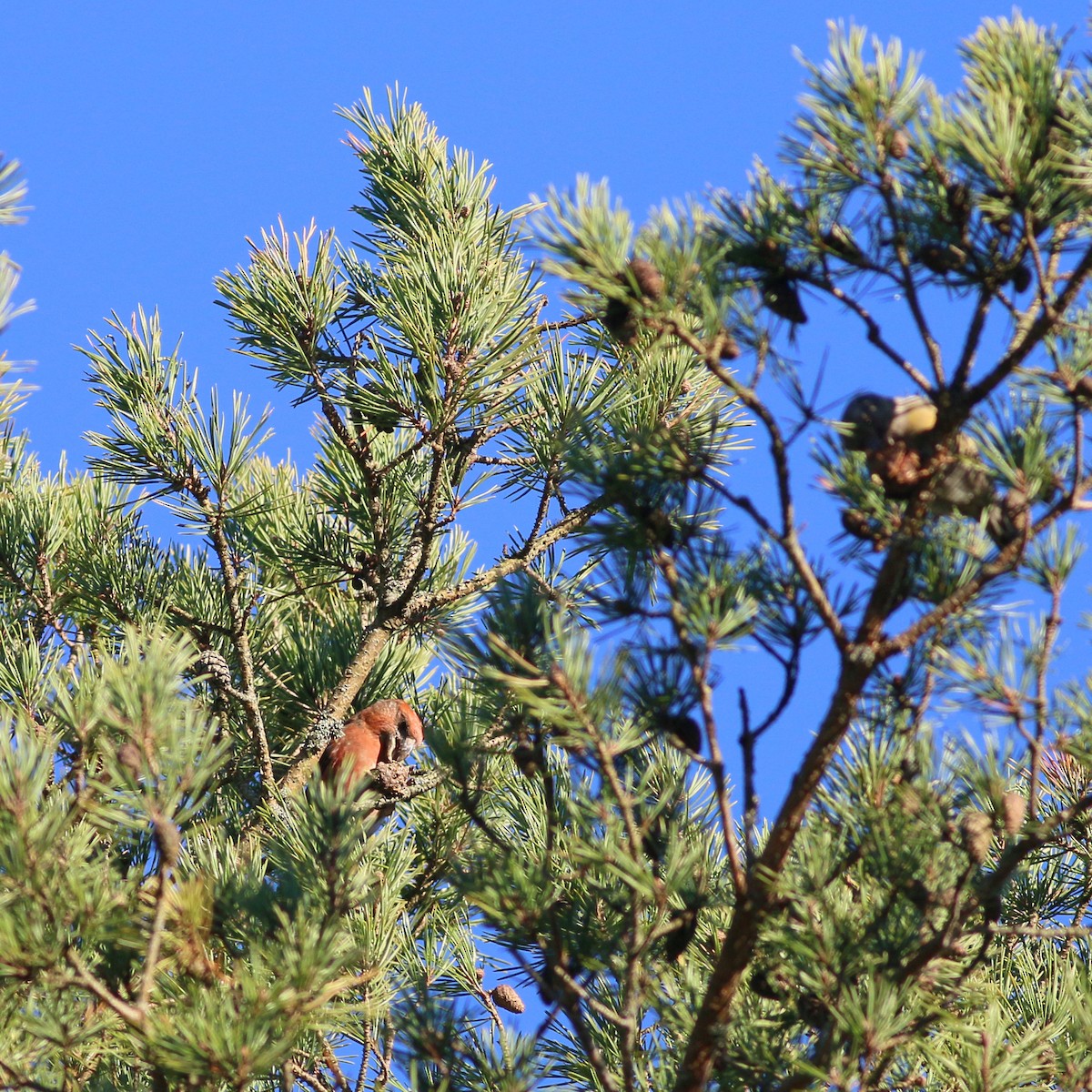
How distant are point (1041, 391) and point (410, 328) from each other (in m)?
1.04

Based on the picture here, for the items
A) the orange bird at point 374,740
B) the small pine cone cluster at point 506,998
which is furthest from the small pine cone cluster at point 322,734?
the small pine cone cluster at point 506,998

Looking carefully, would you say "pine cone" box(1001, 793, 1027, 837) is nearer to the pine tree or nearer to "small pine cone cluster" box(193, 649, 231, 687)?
the pine tree

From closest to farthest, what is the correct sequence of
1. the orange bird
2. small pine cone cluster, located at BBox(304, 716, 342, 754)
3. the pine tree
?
1. the pine tree
2. the orange bird
3. small pine cone cluster, located at BBox(304, 716, 342, 754)

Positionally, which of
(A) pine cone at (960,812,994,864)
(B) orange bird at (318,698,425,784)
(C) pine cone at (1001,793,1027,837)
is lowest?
(A) pine cone at (960,812,994,864)

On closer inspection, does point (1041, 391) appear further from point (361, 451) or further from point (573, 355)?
point (361, 451)

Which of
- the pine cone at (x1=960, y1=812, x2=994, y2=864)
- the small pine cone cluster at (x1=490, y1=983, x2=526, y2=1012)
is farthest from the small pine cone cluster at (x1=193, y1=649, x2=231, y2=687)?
the pine cone at (x1=960, y1=812, x2=994, y2=864)

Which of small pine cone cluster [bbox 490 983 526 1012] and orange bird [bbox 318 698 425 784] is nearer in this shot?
orange bird [bbox 318 698 425 784]

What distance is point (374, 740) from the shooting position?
7.02 feet

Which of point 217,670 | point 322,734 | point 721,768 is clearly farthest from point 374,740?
point 721,768

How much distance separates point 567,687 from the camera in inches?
50.4

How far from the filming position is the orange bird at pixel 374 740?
210cm

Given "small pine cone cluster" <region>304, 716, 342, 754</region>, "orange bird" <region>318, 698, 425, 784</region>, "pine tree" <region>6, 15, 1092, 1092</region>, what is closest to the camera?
"pine tree" <region>6, 15, 1092, 1092</region>

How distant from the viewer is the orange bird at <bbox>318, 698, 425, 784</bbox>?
2098mm

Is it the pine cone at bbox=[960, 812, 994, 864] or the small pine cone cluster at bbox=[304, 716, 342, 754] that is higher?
the small pine cone cluster at bbox=[304, 716, 342, 754]
